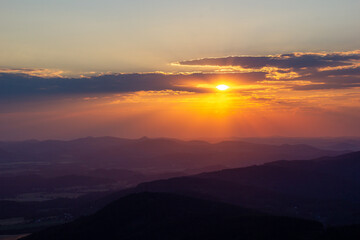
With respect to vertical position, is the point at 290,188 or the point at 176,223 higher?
the point at 290,188

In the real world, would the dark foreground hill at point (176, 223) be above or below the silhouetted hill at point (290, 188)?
below

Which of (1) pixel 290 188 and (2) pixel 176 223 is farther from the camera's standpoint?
(1) pixel 290 188

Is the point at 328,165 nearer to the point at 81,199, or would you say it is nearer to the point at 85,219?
the point at 81,199

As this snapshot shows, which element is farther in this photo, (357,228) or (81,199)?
(81,199)

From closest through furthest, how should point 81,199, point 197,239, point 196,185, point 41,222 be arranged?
point 197,239 → point 41,222 → point 196,185 → point 81,199

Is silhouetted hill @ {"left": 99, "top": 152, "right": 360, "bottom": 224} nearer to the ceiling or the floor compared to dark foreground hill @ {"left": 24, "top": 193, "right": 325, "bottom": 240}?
nearer to the ceiling

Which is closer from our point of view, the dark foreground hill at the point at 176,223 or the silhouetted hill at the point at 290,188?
the dark foreground hill at the point at 176,223

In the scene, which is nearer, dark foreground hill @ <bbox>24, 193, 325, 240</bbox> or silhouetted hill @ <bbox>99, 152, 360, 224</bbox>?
dark foreground hill @ <bbox>24, 193, 325, 240</bbox>

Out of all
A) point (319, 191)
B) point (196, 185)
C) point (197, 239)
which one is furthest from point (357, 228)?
point (319, 191)
